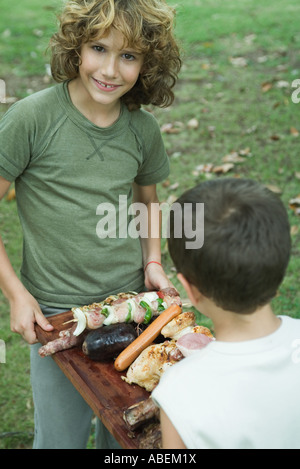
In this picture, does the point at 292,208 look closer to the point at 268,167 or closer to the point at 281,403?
the point at 268,167

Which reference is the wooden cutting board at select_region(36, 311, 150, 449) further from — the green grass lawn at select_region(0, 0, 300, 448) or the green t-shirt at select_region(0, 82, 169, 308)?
the green grass lawn at select_region(0, 0, 300, 448)

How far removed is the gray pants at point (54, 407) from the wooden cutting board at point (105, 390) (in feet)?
1.19

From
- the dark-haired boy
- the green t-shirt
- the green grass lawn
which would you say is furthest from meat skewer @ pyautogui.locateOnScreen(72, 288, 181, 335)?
the green grass lawn

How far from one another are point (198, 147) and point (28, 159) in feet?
13.6

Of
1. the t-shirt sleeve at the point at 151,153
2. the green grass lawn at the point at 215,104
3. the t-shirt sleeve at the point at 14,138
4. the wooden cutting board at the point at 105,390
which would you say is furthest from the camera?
the green grass lawn at the point at 215,104

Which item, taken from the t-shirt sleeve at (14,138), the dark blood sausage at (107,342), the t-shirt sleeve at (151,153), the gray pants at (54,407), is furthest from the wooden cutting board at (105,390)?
the t-shirt sleeve at (151,153)

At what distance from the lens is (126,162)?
2.24m

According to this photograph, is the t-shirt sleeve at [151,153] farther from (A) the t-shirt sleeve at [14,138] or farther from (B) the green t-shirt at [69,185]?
(A) the t-shirt sleeve at [14,138]

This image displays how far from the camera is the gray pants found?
2191 millimetres

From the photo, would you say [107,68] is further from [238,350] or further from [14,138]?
[238,350]

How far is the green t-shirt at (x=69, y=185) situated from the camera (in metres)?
2.02

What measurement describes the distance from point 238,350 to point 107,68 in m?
1.19

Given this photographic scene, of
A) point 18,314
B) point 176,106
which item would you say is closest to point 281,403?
point 18,314

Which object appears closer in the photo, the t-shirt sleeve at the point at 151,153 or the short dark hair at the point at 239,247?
the short dark hair at the point at 239,247
